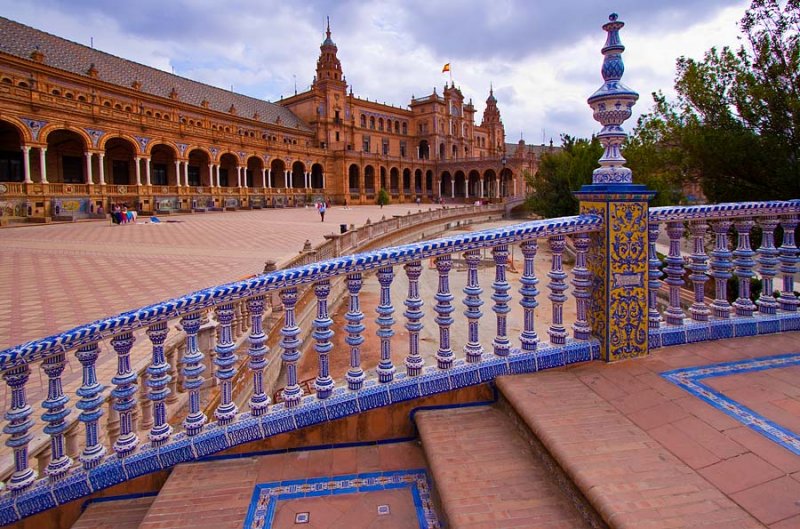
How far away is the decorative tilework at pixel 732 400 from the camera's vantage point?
2.35m

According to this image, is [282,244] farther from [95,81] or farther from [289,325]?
[95,81]

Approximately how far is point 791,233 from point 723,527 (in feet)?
10.5

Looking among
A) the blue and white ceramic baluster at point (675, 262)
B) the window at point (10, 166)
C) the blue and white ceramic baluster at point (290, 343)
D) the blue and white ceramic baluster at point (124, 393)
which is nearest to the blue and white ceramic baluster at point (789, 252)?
the blue and white ceramic baluster at point (675, 262)

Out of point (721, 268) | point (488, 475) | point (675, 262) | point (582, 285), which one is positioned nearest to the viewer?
point (488, 475)

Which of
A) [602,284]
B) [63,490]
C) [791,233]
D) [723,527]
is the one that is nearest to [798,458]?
[723,527]

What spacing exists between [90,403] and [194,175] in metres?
42.9

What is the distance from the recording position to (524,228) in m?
3.15

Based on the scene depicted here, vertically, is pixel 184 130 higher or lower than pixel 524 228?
higher

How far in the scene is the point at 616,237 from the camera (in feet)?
10.6

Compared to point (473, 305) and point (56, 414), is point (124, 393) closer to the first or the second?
point (56, 414)

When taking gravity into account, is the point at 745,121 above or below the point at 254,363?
above

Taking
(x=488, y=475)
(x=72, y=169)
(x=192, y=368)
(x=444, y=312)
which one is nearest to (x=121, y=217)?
(x=72, y=169)

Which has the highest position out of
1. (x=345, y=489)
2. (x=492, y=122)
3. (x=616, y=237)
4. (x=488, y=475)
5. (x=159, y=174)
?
(x=492, y=122)

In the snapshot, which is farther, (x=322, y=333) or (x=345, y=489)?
(x=322, y=333)
